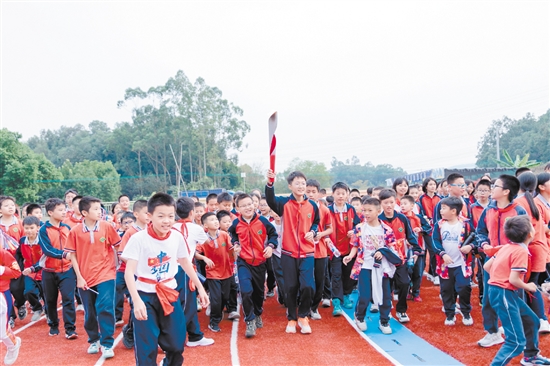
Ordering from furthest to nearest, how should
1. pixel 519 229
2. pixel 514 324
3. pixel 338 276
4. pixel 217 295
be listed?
pixel 338 276
pixel 217 295
pixel 519 229
pixel 514 324

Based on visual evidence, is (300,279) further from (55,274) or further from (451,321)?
(55,274)

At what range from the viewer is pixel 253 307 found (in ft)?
20.4

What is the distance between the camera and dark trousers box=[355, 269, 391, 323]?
594 centimetres

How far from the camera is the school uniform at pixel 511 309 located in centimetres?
406

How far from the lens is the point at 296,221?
6062 mm

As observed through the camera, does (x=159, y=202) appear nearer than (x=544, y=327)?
Yes

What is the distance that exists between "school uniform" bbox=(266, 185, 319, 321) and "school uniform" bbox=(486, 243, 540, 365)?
2.30 metres

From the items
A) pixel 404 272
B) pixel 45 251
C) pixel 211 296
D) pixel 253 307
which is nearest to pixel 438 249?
pixel 404 272

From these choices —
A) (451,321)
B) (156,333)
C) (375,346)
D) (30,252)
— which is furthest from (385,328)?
(30,252)

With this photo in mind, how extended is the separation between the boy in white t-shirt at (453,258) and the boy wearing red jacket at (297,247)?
5.45 feet

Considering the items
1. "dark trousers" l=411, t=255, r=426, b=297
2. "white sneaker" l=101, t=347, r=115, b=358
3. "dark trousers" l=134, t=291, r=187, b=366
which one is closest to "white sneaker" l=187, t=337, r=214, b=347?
"white sneaker" l=101, t=347, r=115, b=358

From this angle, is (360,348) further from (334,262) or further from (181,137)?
(181,137)

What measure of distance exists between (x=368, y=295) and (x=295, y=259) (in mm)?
1062

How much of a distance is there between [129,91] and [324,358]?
50172 millimetres
